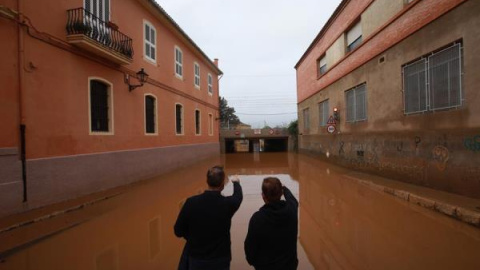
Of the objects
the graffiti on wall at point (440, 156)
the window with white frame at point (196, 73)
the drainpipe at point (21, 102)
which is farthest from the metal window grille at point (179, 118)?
the graffiti on wall at point (440, 156)

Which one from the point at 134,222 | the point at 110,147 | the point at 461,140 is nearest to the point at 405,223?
the point at 461,140

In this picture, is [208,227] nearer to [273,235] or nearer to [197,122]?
[273,235]

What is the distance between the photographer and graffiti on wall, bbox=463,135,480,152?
286 inches

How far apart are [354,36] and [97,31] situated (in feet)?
39.7

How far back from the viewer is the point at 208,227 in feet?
8.32

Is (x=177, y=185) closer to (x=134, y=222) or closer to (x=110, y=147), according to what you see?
(x=110, y=147)

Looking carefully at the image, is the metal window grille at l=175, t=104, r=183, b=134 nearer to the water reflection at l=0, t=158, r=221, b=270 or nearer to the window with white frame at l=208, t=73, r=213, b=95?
the window with white frame at l=208, t=73, r=213, b=95

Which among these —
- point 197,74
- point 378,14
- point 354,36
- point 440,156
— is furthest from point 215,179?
point 197,74

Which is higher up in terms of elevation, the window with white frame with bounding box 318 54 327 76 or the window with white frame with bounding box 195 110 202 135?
the window with white frame with bounding box 318 54 327 76

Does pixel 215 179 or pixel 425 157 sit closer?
pixel 215 179

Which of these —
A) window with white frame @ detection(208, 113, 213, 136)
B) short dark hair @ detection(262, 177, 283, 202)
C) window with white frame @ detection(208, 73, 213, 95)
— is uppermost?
window with white frame @ detection(208, 73, 213, 95)

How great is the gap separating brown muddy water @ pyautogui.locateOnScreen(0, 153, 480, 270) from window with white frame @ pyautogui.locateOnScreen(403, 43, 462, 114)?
3.15 m

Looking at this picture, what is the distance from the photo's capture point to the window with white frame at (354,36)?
15.0 meters

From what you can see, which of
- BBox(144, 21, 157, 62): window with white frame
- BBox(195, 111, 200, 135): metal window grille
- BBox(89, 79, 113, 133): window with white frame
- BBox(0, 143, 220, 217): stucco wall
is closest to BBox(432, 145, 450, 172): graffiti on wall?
BBox(0, 143, 220, 217): stucco wall
